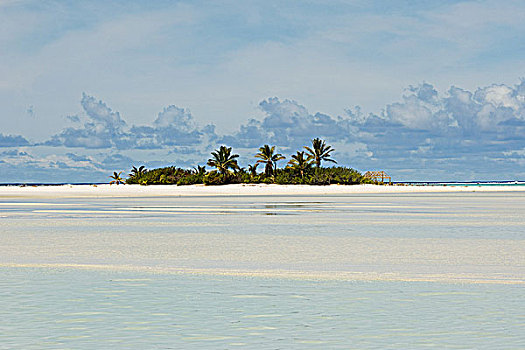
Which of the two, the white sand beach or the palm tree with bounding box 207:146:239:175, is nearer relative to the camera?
the white sand beach

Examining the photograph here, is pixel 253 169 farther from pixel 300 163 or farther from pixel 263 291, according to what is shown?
pixel 263 291

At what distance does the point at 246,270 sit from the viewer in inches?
690

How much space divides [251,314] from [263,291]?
2376mm

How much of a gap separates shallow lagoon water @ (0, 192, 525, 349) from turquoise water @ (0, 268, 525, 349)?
25mm

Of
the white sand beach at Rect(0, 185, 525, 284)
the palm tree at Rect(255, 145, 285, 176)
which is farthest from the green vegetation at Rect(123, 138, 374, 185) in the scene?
the white sand beach at Rect(0, 185, 525, 284)

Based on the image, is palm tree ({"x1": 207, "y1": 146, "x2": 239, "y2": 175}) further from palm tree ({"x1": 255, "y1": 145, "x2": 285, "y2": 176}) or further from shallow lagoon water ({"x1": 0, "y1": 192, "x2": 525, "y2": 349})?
shallow lagoon water ({"x1": 0, "y1": 192, "x2": 525, "y2": 349})

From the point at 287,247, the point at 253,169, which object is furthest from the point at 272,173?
the point at 287,247

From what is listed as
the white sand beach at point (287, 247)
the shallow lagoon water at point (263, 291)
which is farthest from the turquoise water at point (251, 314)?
the white sand beach at point (287, 247)

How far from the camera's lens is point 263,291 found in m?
14.2

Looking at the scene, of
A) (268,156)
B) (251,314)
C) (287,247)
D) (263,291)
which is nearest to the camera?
(251,314)

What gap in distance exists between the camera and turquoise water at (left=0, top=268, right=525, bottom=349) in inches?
391

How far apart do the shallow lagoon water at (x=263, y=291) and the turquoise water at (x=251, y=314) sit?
25 mm

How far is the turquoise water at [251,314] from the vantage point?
32.6 feet

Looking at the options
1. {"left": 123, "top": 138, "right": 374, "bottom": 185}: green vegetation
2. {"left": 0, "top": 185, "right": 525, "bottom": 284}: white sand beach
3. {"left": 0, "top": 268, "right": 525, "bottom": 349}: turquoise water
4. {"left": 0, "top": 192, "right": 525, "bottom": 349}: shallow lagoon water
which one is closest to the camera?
{"left": 0, "top": 268, "right": 525, "bottom": 349}: turquoise water
